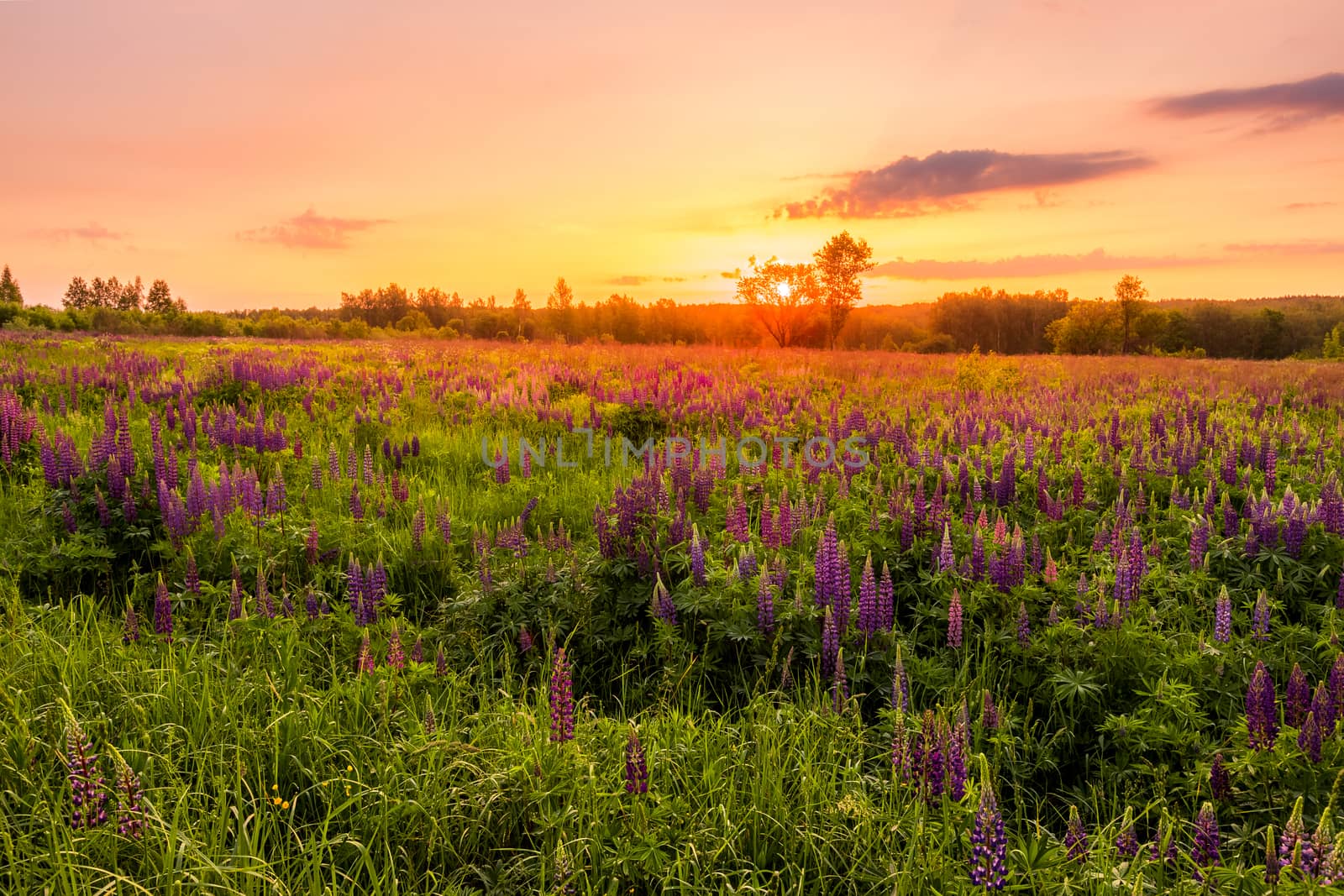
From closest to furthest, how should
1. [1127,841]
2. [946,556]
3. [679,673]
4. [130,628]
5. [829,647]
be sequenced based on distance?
[1127,841], [829,647], [679,673], [130,628], [946,556]

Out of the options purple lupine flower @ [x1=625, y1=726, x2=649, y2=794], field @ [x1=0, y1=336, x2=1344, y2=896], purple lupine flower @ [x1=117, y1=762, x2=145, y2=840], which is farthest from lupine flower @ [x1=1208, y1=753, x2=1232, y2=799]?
purple lupine flower @ [x1=117, y1=762, x2=145, y2=840]

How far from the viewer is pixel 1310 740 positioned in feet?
9.09

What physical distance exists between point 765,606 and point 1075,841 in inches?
70.1

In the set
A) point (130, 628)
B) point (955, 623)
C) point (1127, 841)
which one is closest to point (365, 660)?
point (130, 628)

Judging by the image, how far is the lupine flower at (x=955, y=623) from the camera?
3.75m

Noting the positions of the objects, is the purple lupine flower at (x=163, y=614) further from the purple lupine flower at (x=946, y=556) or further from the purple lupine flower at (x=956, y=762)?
the purple lupine flower at (x=946, y=556)

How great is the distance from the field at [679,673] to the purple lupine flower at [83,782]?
22 mm

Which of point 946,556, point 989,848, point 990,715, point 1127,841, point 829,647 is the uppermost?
point 946,556

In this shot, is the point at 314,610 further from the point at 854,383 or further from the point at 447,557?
the point at 854,383

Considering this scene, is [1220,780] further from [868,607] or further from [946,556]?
[946,556]

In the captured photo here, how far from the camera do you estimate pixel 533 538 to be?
6.21 m

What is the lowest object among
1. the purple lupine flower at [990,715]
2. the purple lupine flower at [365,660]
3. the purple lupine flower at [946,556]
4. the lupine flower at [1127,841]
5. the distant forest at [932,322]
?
the lupine flower at [1127,841]

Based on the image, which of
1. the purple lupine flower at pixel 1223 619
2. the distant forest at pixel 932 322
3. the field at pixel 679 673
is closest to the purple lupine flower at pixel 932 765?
the field at pixel 679 673

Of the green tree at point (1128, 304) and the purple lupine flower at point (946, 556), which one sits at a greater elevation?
the green tree at point (1128, 304)
